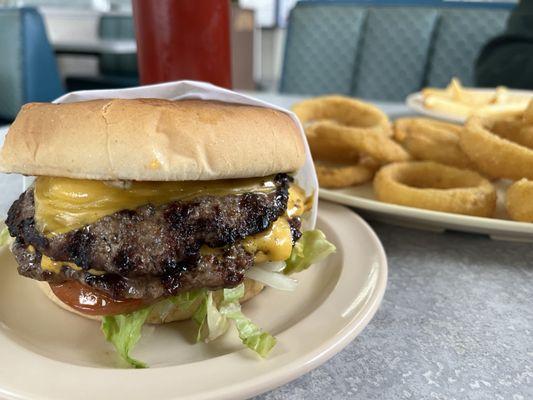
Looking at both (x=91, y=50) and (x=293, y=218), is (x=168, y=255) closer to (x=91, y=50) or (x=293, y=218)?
(x=293, y=218)

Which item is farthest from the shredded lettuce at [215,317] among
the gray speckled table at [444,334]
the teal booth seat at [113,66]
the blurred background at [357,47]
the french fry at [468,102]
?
the teal booth seat at [113,66]

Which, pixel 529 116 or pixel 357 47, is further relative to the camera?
pixel 357 47

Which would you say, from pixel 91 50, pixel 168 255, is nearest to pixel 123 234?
pixel 168 255

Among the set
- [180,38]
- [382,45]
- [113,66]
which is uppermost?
[180,38]

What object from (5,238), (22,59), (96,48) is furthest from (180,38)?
(96,48)

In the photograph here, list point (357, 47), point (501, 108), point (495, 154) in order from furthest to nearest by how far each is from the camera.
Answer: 1. point (357, 47)
2. point (501, 108)
3. point (495, 154)

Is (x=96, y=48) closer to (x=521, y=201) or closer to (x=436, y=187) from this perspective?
(x=436, y=187)
